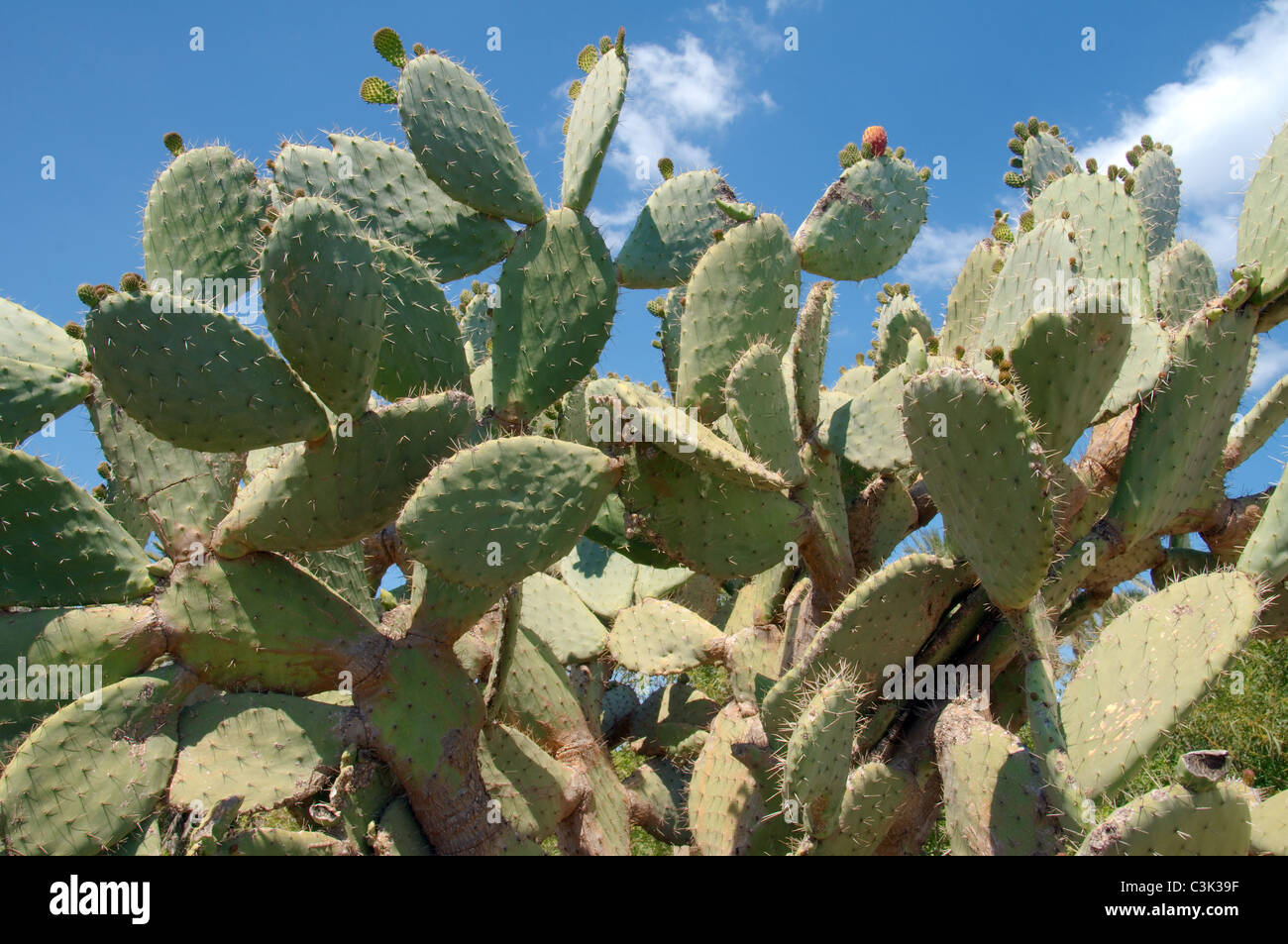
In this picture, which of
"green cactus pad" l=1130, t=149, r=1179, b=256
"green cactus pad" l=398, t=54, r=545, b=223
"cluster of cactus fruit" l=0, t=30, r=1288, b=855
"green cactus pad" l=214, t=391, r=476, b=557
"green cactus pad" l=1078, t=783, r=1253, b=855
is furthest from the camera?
"green cactus pad" l=1130, t=149, r=1179, b=256

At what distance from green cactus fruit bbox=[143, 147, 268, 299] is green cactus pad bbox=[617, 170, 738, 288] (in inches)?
42.7

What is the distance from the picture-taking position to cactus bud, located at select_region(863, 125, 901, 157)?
3.10 m

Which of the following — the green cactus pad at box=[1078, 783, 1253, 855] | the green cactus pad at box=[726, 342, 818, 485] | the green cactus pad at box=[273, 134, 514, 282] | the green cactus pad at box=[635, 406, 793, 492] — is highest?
the green cactus pad at box=[273, 134, 514, 282]

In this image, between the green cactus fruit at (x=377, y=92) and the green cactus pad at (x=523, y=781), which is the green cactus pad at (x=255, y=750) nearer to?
the green cactus pad at (x=523, y=781)

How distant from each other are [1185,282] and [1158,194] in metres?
0.88

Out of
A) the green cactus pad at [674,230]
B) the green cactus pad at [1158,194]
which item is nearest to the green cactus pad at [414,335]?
the green cactus pad at [674,230]

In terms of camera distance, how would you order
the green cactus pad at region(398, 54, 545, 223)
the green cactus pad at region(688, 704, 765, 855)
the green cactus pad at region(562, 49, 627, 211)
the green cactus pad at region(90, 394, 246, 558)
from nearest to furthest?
1. the green cactus pad at region(90, 394, 246, 558)
2. the green cactus pad at region(398, 54, 545, 223)
3. the green cactus pad at region(562, 49, 627, 211)
4. the green cactus pad at region(688, 704, 765, 855)

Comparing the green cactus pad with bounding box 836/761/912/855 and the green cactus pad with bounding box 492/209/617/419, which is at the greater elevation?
the green cactus pad with bounding box 492/209/617/419

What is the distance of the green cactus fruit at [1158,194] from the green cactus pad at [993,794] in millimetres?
2154

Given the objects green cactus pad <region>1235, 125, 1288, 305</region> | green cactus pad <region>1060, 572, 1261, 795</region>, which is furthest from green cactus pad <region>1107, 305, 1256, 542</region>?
green cactus pad <region>1060, 572, 1261, 795</region>

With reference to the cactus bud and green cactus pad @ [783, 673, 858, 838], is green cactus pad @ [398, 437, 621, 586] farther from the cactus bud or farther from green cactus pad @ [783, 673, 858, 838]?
the cactus bud

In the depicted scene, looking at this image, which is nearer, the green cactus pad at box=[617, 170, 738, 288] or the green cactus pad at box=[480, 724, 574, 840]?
the green cactus pad at box=[480, 724, 574, 840]

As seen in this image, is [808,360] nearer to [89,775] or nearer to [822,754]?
[822,754]
